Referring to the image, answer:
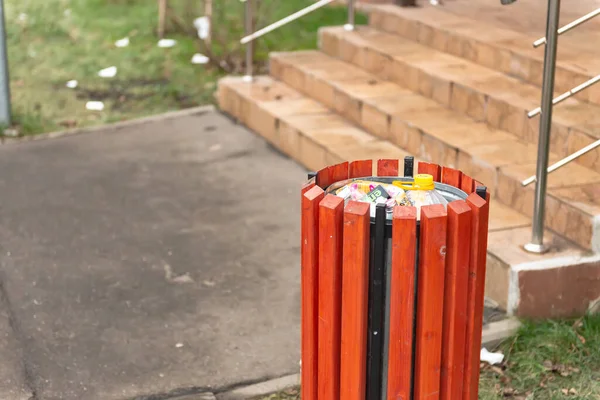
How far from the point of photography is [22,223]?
6016mm

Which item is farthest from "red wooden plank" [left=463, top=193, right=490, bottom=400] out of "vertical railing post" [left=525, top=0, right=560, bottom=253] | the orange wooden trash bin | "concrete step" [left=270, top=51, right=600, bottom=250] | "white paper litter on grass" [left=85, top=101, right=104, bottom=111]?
"white paper litter on grass" [left=85, top=101, right=104, bottom=111]

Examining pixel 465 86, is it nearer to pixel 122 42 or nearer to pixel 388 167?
pixel 388 167

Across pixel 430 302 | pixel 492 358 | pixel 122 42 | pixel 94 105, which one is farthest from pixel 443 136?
pixel 122 42

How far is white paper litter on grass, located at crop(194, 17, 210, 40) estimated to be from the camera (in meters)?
9.98

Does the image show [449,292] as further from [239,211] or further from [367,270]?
[239,211]

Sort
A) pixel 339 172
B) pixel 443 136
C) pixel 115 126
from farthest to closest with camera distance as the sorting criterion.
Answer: pixel 115 126, pixel 443 136, pixel 339 172

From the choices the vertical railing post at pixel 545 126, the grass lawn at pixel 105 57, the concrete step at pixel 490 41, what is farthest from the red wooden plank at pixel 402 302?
the grass lawn at pixel 105 57

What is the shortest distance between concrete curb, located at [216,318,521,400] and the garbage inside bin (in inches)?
52.5

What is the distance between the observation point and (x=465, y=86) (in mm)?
6434

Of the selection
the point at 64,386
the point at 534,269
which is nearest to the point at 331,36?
the point at 534,269

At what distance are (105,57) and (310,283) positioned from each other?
310 inches

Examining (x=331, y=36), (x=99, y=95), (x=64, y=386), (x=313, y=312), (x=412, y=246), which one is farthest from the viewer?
(x=99, y=95)

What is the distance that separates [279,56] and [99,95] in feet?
6.43

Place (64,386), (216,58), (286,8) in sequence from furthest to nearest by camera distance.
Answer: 1. (286,8)
2. (216,58)
3. (64,386)
